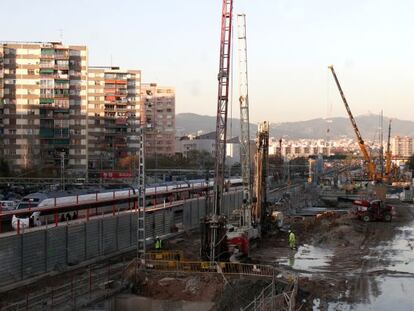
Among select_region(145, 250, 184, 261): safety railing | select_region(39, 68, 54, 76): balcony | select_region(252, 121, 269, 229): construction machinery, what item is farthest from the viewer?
select_region(39, 68, 54, 76): balcony

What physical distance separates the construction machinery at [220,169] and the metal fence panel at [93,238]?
17.0 feet

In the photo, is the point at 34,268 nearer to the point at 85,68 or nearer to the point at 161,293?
the point at 161,293

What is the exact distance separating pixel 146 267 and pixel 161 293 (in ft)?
5.62

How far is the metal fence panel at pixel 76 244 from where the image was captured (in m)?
26.5

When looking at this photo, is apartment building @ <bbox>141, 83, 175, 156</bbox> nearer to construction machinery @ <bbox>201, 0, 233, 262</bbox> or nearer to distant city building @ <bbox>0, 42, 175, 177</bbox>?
distant city building @ <bbox>0, 42, 175, 177</bbox>

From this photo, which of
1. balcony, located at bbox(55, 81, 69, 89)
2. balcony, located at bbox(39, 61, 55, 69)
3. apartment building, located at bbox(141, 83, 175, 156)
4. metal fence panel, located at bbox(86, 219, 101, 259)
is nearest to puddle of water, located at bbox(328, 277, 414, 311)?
metal fence panel, located at bbox(86, 219, 101, 259)

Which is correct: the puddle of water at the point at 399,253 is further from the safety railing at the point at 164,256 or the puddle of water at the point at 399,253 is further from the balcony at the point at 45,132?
the balcony at the point at 45,132

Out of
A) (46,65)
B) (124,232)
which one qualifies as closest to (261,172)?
(124,232)

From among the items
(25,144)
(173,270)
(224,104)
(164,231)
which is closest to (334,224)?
(164,231)

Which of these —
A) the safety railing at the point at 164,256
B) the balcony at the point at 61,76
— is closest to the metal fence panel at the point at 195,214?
the safety railing at the point at 164,256

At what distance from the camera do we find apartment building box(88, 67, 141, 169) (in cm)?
11938

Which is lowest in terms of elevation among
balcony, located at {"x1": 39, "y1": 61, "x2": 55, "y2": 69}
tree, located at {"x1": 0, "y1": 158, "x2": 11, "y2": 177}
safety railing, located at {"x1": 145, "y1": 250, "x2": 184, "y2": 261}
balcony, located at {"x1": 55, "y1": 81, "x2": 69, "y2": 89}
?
safety railing, located at {"x1": 145, "y1": 250, "x2": 184, "y2": 261}

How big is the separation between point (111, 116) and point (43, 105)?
78.8ft

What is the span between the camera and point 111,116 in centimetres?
12356
